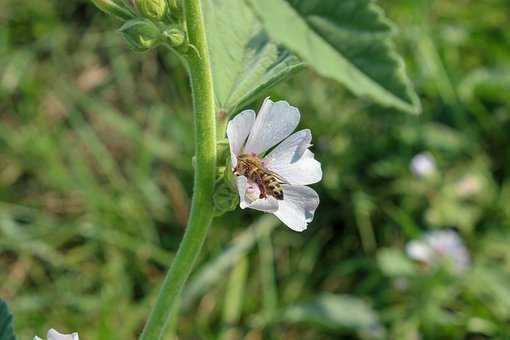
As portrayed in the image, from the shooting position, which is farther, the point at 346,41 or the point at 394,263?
the point at 394,263

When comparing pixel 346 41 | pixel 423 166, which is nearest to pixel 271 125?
pixel 346 41

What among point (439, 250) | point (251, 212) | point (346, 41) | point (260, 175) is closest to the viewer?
point (346, 41)

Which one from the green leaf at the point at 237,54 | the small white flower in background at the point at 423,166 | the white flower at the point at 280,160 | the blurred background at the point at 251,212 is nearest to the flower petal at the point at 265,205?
the white flower at the point at 280,160

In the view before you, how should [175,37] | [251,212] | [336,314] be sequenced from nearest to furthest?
[175,37] → [336,314] → [251,212]

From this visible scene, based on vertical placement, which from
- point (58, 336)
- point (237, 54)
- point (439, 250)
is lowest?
point (439, 250)

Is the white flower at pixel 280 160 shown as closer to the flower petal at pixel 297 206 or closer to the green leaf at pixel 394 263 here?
the flower petal at pixel 297 206

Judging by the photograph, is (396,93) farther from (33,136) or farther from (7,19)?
(7,19)

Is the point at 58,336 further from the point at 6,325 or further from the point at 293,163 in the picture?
the point at 293,163

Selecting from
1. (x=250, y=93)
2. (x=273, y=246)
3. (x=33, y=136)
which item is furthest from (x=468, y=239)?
(x=250, y=93)
